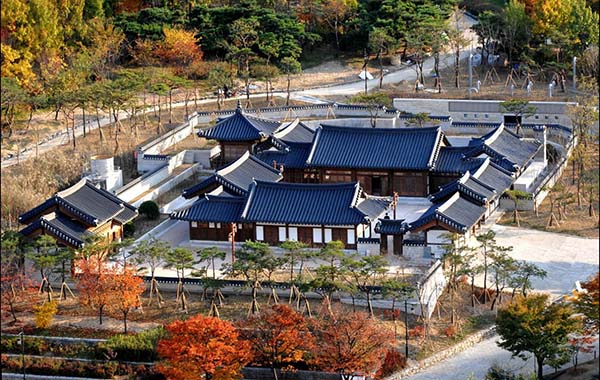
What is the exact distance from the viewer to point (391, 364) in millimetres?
30266

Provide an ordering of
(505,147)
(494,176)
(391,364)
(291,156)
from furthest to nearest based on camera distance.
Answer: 1. (505,147)
2. (291,156)
3. (494,176)
4. (391,364)

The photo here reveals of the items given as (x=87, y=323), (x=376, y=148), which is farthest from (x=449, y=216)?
(x=87, y=323)

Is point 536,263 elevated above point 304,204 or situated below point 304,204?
below

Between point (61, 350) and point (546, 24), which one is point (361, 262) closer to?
point (61, 350)

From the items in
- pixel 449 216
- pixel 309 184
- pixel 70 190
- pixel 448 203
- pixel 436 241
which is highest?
pixel 70 190

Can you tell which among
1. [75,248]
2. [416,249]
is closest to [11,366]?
[75,248]

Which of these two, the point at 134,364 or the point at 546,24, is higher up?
the point at 546,24

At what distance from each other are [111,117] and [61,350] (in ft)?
73.3

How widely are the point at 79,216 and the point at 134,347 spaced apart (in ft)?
22.9

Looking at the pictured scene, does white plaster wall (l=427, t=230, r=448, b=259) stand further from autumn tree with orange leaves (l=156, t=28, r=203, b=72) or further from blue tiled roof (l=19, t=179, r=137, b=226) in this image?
autumn tree with orange leaves (l=156, t=28, r=203, b=72)

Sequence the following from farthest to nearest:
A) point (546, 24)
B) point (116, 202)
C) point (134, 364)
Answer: point (546, 24), point (116, 202), point (134, 364)

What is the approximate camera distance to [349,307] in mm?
33156

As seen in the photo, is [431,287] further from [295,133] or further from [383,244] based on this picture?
[295,133]

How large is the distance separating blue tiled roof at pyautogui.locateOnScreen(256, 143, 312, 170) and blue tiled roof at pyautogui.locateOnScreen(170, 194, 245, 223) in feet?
18.1
